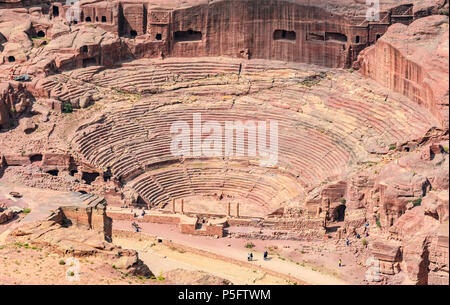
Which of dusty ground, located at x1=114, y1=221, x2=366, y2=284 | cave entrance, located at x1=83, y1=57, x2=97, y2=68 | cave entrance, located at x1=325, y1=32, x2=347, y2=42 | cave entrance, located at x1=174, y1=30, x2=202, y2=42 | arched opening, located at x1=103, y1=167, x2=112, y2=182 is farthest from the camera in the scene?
cave entrance, located at x1=174, y1=30, x2=202, y2=42

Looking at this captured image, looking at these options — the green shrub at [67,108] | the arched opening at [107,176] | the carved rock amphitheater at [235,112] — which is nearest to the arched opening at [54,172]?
the carved rock amphitheater at [235,112]

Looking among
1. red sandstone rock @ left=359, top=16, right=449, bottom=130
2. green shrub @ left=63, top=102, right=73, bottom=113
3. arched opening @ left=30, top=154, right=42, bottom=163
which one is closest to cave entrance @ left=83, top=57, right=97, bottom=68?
green shrub @ left=63, top=102, right=73, bottom=113

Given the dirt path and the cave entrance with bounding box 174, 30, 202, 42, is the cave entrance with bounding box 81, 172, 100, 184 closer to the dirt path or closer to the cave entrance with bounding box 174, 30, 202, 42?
the dirt path

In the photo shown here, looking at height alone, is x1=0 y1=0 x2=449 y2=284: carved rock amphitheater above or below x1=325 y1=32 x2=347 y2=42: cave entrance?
below

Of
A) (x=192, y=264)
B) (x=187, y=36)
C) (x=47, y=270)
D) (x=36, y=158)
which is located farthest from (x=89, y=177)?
(x=47, y=270)

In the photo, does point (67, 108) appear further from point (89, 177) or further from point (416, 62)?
point (416, 62)

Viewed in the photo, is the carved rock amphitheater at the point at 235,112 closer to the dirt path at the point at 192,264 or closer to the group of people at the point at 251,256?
the group of people at the point at 251,256
